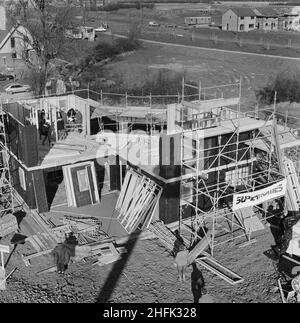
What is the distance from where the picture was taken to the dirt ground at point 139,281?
593 inches

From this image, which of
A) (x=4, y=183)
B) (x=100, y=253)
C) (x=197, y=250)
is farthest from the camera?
(x=4, y=183)

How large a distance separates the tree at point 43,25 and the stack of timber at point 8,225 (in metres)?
27.0

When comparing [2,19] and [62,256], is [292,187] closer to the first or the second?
[62,256]

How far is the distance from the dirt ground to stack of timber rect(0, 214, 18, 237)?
1344 mm

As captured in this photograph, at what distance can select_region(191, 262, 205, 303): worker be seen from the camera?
15.1 meters

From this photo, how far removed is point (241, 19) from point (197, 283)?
96.8 metres

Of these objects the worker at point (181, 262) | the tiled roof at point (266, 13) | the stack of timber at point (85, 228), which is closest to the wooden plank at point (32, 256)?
the stack of timber at point (85, 228)

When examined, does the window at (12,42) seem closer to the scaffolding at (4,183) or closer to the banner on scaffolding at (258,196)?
the scaffolding at (4,183)

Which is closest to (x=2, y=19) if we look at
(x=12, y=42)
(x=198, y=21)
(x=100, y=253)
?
(x=12, y=42)

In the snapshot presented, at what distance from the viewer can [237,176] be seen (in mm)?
20484

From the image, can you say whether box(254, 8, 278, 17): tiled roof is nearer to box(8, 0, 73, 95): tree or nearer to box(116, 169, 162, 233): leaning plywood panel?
box(8, 0, 73, 95): tree

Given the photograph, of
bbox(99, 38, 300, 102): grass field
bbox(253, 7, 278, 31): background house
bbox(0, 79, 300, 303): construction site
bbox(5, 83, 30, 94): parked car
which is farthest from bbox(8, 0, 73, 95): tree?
bbox(253, 7, 278, 31): background house

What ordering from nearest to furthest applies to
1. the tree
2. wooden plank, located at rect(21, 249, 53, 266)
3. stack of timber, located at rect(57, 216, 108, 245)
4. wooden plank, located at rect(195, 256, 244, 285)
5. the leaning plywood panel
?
1. wooden plank, located at rect(195, 256, 244, 285)
2. wooden plank, located at rect(21, 249, 53, 266)
3. stack of timber, located at rect(57, 216, 108, 245)
4. the leaning plywood panel
5. the tree

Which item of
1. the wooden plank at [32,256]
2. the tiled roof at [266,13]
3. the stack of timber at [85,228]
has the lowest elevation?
the wooden plank at [32,256]
